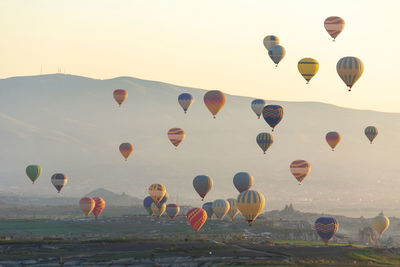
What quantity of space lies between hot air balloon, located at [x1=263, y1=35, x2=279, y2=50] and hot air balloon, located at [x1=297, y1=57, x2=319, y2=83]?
657 inches

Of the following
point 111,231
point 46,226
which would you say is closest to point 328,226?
point 111,231

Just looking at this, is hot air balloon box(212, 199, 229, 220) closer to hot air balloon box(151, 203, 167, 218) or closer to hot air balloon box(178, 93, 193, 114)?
hot air balloon box(151, 203, 167, 218)

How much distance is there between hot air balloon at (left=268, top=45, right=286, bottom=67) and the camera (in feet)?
491

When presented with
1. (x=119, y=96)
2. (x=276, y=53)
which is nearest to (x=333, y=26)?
(x=276, y=53)

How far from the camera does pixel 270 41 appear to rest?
15812 cm

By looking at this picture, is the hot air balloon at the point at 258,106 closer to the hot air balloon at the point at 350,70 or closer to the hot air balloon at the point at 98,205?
the hot air balloon at the point at 350,70

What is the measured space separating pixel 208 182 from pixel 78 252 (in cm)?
6052

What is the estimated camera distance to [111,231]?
155 meters

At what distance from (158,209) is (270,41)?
48.9 metres

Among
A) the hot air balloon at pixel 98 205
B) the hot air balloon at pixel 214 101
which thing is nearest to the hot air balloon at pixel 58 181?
the hot air balloon at pixel 98 205

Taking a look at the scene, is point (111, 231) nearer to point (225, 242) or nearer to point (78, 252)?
point (225, 242)

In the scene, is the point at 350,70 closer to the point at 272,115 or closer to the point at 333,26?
the point at 333,26

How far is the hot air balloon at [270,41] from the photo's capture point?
158 meters

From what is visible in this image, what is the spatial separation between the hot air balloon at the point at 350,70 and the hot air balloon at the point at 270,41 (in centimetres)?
2851
